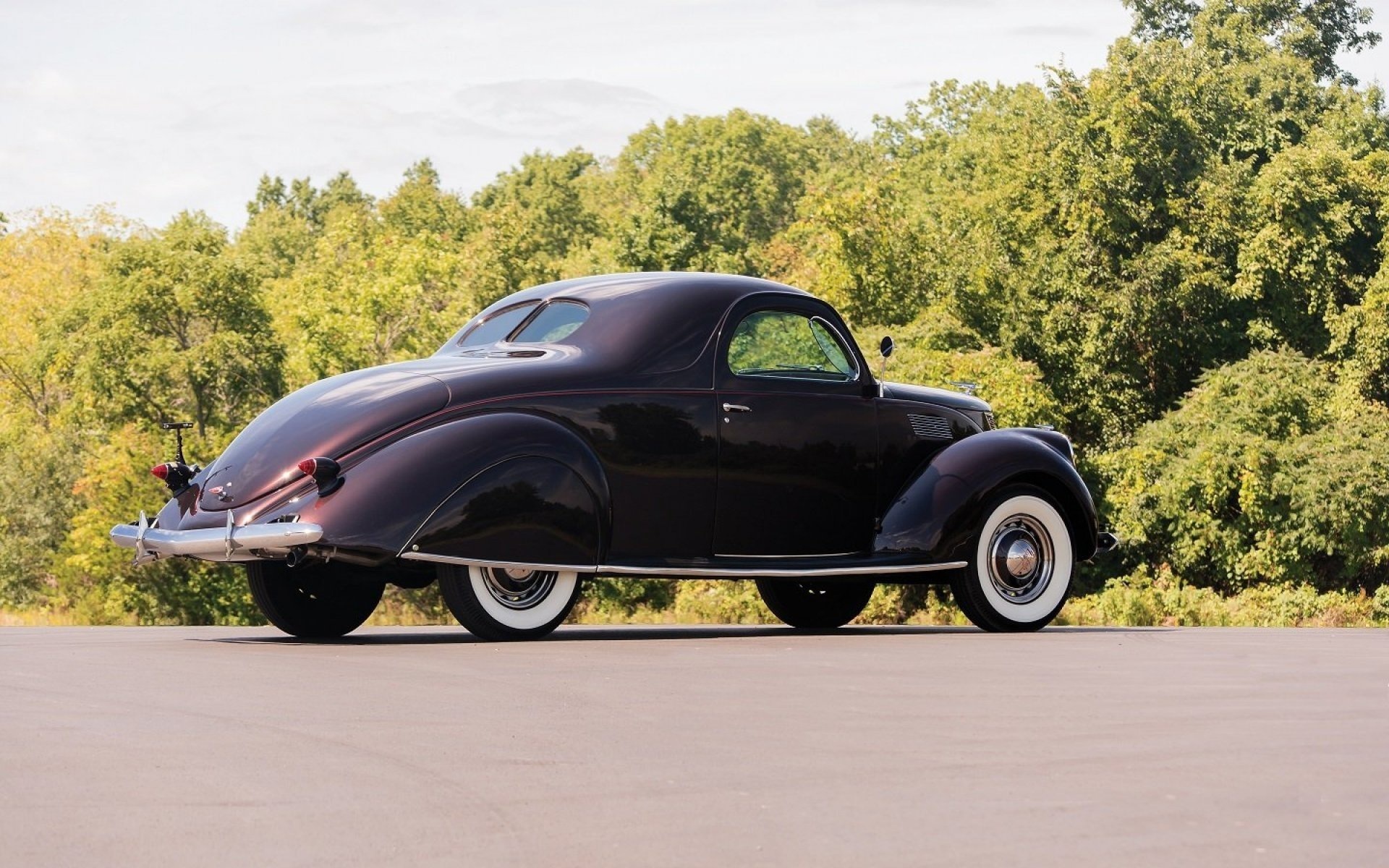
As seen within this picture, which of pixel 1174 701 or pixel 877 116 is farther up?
pixel 877 116

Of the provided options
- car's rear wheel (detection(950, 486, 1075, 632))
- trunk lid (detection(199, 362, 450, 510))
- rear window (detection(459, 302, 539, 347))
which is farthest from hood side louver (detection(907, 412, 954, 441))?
trunk lid (detection(199, 362, 450, 510))

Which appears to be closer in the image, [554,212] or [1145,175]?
[1145,175]

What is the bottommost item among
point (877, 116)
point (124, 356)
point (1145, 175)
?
point (124, 356)

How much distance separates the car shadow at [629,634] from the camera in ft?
36.8

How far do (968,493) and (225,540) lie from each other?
470 cm

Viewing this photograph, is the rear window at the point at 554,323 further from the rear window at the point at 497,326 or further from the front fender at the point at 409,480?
the front fender at the point at 409,480

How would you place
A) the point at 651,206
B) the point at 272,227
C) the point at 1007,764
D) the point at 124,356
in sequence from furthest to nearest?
the point at 272,227
the point at 651,206
the point at 124,356
the point at 1007,764

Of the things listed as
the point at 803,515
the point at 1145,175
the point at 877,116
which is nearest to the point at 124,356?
the point at 1145,175

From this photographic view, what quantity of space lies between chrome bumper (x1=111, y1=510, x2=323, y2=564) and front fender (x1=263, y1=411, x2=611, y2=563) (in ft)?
0.43

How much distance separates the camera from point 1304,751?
20.7 ft

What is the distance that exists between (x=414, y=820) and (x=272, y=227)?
111373 mm

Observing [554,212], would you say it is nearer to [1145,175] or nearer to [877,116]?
[877,116]

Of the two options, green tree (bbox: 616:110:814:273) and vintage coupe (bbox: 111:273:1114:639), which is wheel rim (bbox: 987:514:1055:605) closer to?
vintage coupe (bbox: 111:273:1114:639)

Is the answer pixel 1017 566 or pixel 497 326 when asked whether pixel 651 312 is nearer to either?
pixel 497 326
